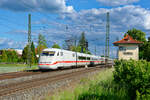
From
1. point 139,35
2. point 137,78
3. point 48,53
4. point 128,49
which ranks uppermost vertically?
point 139,35

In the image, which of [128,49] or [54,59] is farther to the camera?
[128,49]

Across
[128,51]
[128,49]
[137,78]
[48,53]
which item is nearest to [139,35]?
[128,49]

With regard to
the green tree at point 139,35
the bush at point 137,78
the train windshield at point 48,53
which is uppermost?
the green tree at point 139,35

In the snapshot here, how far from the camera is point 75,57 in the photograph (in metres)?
32.7

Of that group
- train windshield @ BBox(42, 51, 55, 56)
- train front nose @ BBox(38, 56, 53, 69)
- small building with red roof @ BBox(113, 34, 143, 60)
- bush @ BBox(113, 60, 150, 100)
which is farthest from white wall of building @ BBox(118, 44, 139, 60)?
bush @ BBox(113, 60, 150, 100)

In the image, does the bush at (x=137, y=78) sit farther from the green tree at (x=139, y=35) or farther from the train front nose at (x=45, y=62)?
the green tree at (x=139, y=35)

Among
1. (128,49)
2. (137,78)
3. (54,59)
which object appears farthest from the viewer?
(128,49)

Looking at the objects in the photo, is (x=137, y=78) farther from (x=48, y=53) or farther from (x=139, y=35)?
(x=139, y=35)

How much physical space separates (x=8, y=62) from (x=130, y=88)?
195 ft

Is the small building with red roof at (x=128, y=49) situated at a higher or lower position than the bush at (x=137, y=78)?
higher

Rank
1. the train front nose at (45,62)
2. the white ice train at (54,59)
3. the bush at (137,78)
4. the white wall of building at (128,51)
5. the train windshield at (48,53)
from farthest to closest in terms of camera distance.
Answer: the white wall of building at (128,51) → the train windshield at (48,53) → the white ice train at (54,59) → the train front nose at (45,62) → the bush at (137,78)

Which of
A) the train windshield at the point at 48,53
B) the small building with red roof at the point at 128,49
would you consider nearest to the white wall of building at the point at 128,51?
the small building with red roof at the point at 128,49

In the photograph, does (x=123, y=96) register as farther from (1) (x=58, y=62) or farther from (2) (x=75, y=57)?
(2) (x=75, y=57)

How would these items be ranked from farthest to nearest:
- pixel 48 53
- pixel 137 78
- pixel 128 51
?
pixel 128 51 < pixel 48 53 < pixel 137 78
